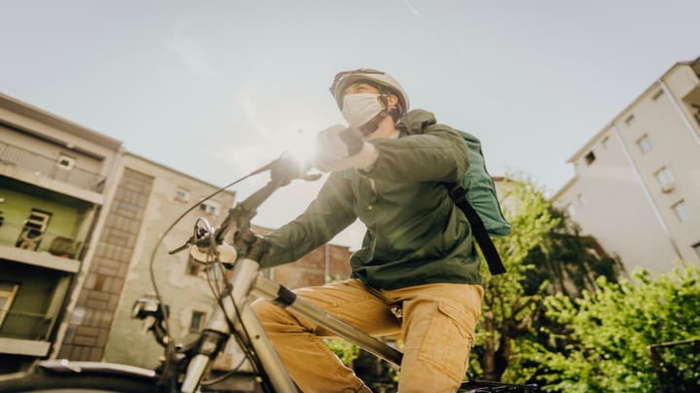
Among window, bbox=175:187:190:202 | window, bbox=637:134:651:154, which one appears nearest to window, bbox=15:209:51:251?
window, bbox=175:187:190:202

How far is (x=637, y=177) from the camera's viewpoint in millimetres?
24062

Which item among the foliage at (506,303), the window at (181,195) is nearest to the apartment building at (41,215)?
the window at (181,195)

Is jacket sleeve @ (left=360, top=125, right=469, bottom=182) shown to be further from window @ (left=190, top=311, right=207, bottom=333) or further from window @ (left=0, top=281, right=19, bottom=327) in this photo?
window @ (left=190, top=311, right=207, bottom=333)

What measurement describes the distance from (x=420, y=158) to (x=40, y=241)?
61.0 ft

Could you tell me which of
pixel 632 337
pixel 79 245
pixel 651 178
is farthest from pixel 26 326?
pixel 651 178

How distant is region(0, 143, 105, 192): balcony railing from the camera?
47.8 feet

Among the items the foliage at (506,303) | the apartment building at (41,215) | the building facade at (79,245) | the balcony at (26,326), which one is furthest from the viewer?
the building facade at (79,245)

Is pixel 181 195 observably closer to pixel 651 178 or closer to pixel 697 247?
pixel 697 247

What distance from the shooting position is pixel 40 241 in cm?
1445

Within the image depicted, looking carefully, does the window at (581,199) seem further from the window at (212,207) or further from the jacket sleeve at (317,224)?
the jacket sleeve at (317,224)

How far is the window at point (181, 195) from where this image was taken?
1984 cm

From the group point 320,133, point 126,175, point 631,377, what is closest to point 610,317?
point 631,377

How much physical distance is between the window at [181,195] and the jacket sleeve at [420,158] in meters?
20.8

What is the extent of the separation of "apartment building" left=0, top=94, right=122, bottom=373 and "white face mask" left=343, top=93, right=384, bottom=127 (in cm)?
1577
